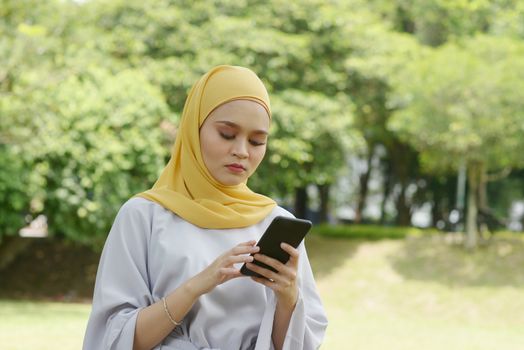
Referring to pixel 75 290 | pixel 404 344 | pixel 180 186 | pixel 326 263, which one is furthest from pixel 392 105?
pixel 180 186

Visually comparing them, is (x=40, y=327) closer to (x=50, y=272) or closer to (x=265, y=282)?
(x=50, y=272)

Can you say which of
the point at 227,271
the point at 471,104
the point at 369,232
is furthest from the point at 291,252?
the point at 369,232

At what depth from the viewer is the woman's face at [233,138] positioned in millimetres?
2383

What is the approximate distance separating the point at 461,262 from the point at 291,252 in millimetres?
17458

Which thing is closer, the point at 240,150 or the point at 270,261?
the point at 270,261

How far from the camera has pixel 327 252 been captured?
2098 centimetres

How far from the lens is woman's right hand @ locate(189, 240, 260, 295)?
215 cm

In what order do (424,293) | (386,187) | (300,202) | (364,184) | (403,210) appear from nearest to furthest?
(424,293)
(300,202)
(403,210)
(364,184)
(386,187)

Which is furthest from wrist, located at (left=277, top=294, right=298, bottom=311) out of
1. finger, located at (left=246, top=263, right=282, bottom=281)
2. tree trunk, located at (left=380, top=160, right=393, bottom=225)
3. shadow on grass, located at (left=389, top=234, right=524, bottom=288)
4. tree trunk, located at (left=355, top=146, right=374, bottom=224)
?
tree trunk, located at (left=380, top=160, right=393, bottom=225)

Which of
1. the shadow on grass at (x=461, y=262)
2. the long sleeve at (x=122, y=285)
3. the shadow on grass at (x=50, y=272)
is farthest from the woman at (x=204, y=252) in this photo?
the shadow on grass at (x=461, y=262)

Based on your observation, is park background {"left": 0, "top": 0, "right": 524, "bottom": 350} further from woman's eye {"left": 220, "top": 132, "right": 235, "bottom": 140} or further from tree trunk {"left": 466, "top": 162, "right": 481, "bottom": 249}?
woman's eye {"left": 220, "top": 132, "right": 235, "bottom": 140}

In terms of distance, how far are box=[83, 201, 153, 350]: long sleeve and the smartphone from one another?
342 mm

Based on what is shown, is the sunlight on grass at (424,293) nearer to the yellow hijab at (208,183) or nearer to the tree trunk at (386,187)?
the tree trunk at (386,187)

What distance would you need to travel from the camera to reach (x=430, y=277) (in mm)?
18453
